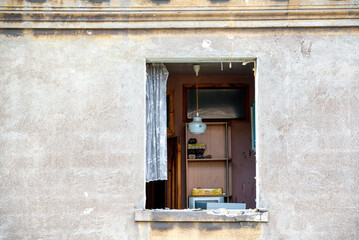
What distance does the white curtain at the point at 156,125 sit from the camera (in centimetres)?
638

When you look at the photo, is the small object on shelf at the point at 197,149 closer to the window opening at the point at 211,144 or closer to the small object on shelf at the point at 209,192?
the window opening at the point at 211,144

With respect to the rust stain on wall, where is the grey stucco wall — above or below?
above

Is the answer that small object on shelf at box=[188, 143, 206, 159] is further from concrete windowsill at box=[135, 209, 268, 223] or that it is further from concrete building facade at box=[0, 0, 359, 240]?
concrete windowsill at box=[135, 209, 268, 223]

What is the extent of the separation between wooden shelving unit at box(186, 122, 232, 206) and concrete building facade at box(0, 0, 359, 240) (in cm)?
327

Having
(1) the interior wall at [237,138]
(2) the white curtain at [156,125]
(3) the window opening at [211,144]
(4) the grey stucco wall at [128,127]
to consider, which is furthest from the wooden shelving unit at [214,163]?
(4) the grey stucco wall at [128,127]

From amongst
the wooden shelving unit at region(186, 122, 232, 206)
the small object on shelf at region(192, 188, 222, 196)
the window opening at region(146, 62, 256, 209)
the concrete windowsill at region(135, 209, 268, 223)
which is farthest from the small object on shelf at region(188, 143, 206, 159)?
the concrete windowsill at region(135, 209, 268, 223)

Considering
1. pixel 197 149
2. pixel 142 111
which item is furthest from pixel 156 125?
pixel 197 149

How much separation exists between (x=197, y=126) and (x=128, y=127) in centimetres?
267

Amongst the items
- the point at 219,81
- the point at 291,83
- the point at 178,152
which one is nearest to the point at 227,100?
the point at 219,81

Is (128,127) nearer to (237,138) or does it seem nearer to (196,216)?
(196,216)

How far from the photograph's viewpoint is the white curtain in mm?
6383

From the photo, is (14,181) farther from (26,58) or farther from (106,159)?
(26,58)

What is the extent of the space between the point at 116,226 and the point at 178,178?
131 inches

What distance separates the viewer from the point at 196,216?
5844 millimetres
